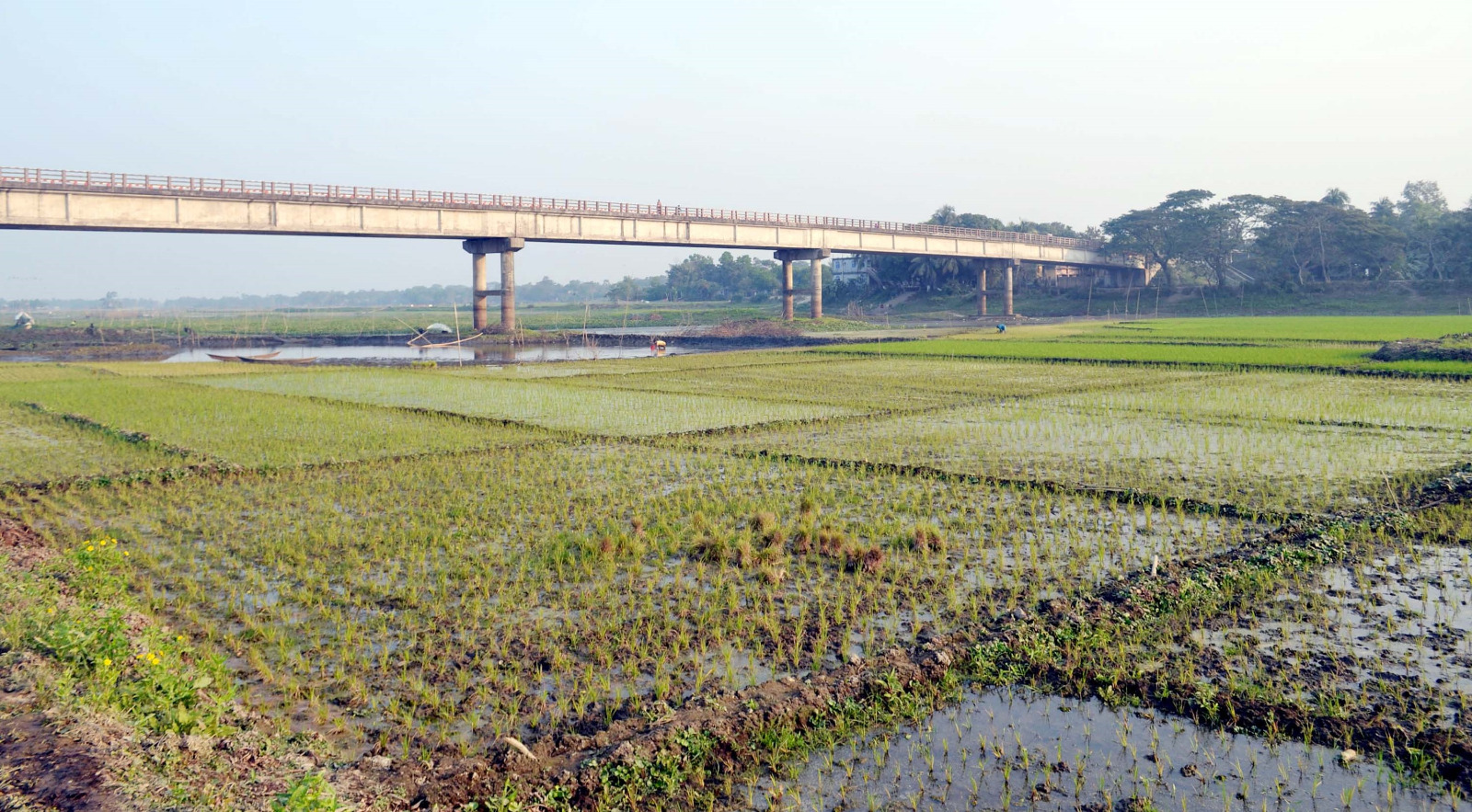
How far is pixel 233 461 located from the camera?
13.1m

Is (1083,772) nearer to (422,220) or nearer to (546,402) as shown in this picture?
(546,402)

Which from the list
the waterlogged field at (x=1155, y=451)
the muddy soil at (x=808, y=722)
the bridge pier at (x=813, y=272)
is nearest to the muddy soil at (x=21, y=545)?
the muddy soil at (x=808, y=722)

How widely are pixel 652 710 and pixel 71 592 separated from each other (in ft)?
15.6

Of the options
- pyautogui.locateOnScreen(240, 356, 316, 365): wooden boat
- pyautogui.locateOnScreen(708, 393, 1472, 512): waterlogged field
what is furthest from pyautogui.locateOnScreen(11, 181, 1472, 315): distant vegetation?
pyautogui.locateOnScreen(708, 393, 1472, 512): waterlogged field

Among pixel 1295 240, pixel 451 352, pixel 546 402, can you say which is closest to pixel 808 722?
pixel 546 402

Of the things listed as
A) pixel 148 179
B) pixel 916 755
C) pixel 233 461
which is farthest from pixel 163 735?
pixel 148 179

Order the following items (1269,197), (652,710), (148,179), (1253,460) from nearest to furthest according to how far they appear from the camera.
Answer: (652,710) → (1253,460) → (148,179) → (1269,197)

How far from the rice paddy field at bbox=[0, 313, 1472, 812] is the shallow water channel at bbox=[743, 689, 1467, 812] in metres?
0.02

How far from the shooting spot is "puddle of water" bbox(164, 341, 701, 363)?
3678 centimetres

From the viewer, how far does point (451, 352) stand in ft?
134

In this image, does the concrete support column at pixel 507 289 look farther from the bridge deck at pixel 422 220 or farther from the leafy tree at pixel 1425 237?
the leafy tree at pixel 1425 237

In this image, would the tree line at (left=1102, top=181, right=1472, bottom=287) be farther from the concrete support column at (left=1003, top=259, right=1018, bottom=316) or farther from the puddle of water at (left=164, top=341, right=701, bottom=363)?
the puddle of water at (left=164, top=341, right=701, bottom=363)

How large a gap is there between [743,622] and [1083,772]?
8.55ft

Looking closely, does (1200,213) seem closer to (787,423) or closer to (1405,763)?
(787,423)
